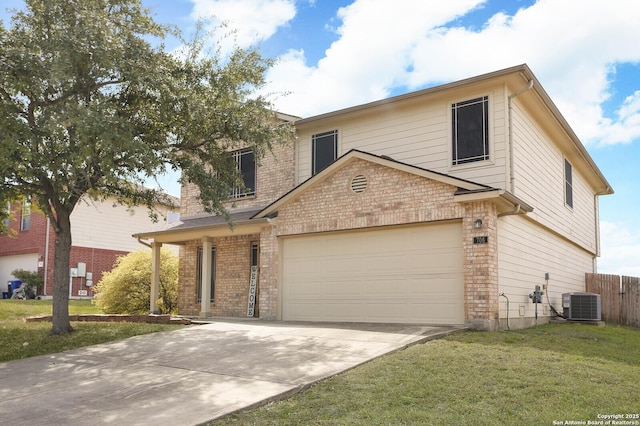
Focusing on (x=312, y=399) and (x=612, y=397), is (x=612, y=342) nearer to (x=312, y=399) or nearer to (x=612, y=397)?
(x=612, y=397)

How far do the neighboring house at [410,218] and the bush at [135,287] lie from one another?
2.60m

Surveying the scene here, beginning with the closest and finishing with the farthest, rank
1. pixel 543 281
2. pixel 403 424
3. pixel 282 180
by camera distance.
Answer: pixel 403 424, pixel 543 281, pixel 282 180

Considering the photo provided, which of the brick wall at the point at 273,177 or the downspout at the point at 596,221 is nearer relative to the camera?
the brick wall at the point at 273,177

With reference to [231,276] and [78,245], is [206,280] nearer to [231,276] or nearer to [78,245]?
[231,276]

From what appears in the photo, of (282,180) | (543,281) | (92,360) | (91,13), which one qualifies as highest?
(91,13)

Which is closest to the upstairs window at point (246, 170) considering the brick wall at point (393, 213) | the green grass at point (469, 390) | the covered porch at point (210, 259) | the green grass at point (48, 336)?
the covered porch at point (210, 259)

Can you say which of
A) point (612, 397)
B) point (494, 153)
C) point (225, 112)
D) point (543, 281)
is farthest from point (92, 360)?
point (543, 281)

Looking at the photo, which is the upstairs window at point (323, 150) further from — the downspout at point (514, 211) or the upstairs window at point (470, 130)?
the downspout at point (514, 211)

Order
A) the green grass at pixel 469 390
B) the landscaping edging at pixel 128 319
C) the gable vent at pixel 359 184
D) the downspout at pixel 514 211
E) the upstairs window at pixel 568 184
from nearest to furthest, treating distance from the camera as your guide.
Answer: the green grass at pixel 469 390
the downspout at pixel 514 211
the gable vent at pixel 359 184
the landscaping edging at pixel 128 319
the upstairs window at pixel 568 184

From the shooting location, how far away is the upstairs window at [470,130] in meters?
13.4

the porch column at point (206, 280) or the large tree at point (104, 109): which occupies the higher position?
the large tree at point (104, 109)

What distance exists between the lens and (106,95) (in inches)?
456

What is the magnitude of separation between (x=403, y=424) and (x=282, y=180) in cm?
1201

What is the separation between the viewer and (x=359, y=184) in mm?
13672
